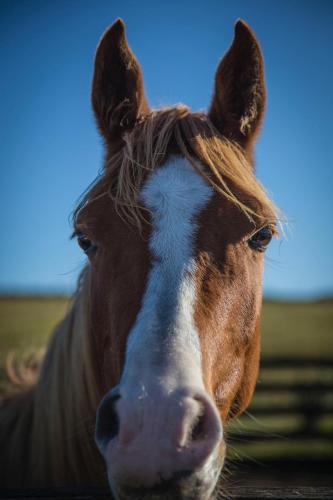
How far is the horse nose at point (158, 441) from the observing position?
137 centimetres

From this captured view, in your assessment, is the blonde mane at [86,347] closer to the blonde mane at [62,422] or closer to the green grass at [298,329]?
the blonde mane at [62,422]

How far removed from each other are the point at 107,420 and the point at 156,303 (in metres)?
0.50

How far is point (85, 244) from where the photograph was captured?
2553 millimetres

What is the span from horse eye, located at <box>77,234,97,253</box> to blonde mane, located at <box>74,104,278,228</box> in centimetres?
16

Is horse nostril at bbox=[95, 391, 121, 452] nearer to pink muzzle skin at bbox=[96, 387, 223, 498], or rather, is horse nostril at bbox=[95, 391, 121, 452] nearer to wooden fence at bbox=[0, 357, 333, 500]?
pink muzzle skin at bbox=[96, 387, 223, 498]

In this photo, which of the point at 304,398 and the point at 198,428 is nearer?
the point at 198,428

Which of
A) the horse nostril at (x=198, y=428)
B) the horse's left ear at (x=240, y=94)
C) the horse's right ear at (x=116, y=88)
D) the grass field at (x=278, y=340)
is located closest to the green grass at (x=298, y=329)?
the grass field at (x=278, y=340)

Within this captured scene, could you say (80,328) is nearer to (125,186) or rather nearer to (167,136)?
(125,186)

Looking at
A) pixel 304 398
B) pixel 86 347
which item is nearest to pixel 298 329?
pixel 304 398

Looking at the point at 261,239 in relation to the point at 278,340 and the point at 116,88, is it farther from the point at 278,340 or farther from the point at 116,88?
the point at 278,340

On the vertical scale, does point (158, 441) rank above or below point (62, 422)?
above

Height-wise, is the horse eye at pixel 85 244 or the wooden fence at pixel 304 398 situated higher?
the horse eye at pixel 85 244

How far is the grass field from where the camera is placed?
8.98 metres

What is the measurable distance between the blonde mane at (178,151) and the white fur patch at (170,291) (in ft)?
0.24
